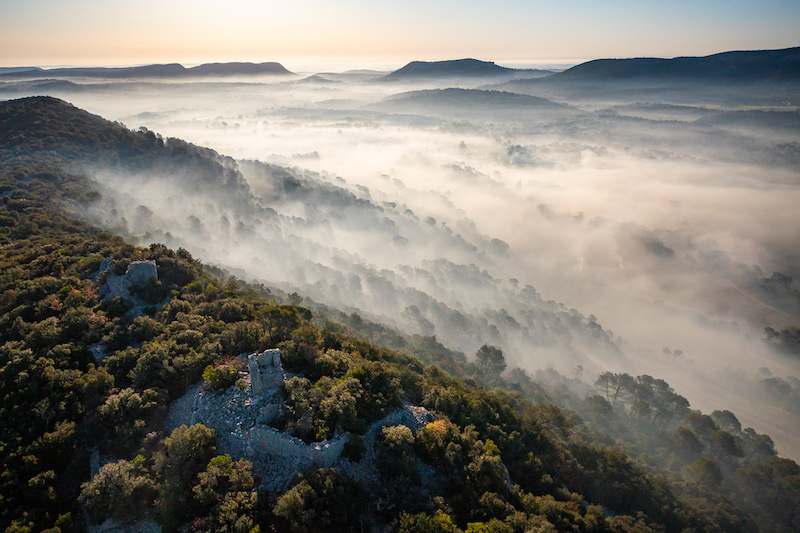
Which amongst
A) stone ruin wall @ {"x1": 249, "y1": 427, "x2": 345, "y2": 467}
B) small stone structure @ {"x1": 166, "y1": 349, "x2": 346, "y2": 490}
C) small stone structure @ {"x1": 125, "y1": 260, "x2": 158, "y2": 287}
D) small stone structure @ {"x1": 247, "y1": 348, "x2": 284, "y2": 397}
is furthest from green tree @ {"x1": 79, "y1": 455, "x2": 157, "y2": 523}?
small stone structure @ {"x1": 125, "y1": 260, "x2": 158, "y2": 287}

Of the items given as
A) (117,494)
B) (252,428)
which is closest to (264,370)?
(252,428)

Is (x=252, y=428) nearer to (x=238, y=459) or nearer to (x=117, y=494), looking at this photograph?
(x=238, y=459)

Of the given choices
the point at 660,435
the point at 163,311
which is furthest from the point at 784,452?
the point at 163,311

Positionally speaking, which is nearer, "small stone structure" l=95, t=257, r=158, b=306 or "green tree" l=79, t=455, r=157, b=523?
"green tree" l=79, t=455, r=157, b=523

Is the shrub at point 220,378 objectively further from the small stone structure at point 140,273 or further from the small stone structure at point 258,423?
the small stone structure at point 140,273

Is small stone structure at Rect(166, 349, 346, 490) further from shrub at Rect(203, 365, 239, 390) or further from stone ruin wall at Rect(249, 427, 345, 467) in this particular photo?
shrub at Rect(203, 365, 239, 390)

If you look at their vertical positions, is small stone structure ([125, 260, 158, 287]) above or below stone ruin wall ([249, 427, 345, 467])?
above
